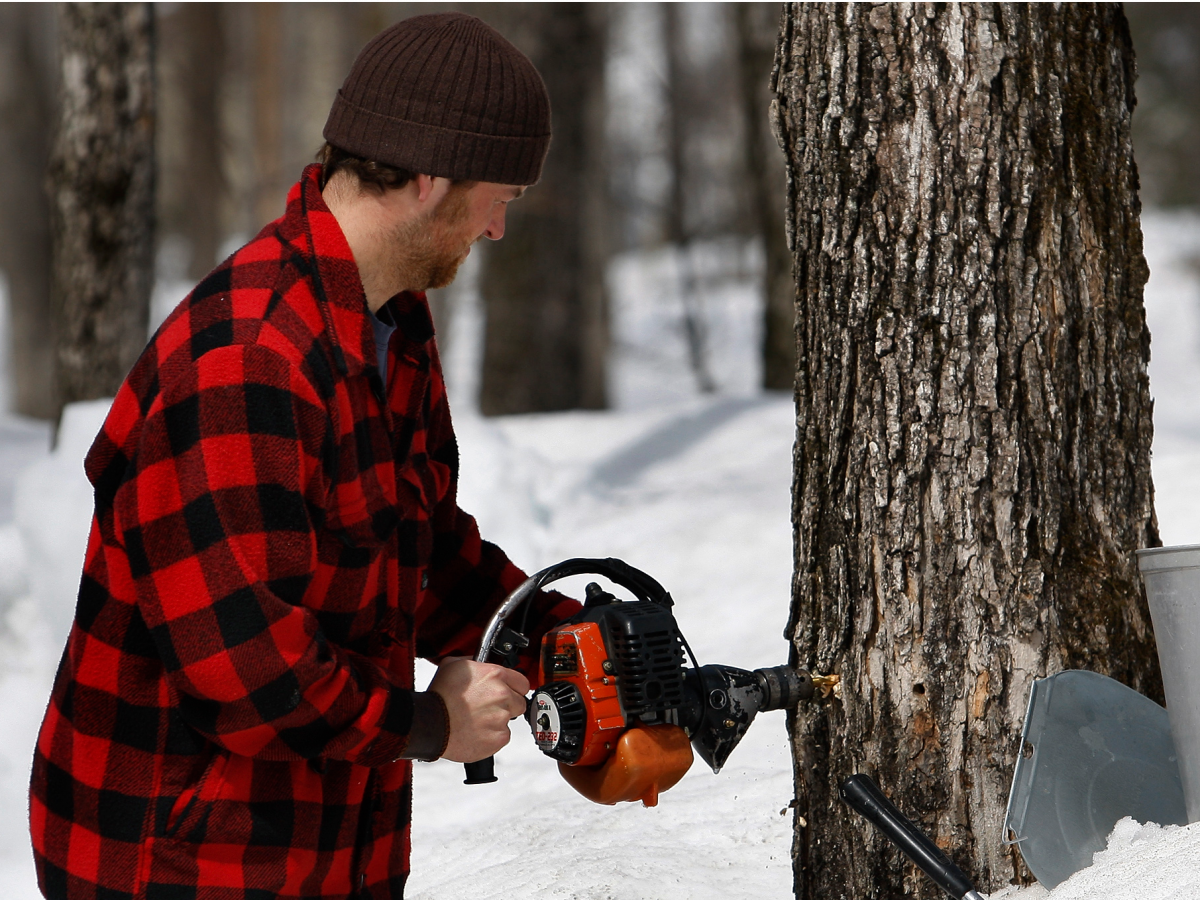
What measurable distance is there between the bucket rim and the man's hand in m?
1.11

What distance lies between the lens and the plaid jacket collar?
1770 millimetres

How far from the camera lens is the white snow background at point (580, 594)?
2.68 meters

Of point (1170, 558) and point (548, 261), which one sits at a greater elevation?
point (548, 261)

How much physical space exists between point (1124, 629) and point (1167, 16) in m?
24.4

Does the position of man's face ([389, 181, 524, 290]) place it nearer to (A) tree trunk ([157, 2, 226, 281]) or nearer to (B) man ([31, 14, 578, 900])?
(B) man ([31, 14, 578, 900])

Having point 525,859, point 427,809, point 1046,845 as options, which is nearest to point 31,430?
point 427,809

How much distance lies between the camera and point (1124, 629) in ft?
7.23

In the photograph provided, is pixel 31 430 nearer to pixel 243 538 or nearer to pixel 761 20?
pixel 761 20

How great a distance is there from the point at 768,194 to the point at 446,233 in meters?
7.05

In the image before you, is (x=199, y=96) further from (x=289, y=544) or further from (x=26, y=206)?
(x=289, y=544)

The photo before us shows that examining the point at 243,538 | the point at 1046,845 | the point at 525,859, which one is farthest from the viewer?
the point at 525,859

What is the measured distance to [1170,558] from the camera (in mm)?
1973

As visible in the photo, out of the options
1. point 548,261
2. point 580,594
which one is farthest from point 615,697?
point 548,261

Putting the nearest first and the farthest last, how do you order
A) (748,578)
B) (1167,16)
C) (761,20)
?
(748,578) < (761,20) < (1167,16)
